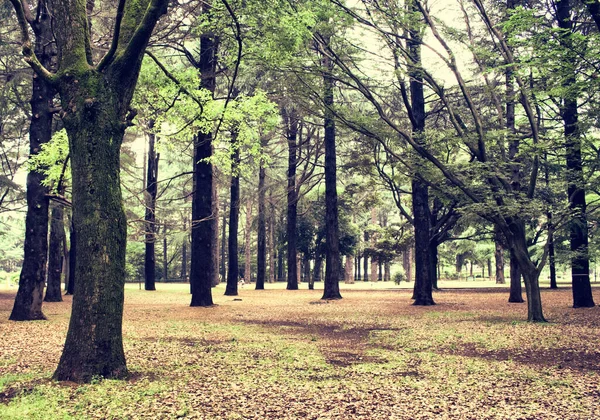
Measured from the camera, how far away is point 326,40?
1500cm

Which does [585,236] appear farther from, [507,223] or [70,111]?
[70,111]

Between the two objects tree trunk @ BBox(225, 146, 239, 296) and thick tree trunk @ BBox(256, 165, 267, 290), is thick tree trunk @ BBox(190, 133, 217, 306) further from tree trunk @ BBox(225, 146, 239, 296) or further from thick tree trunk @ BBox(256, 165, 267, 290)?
thick tree trunk @ BBox(256, 165, 267, 290)

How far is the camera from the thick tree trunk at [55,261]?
67.6 ft

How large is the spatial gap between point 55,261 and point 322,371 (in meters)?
16.7

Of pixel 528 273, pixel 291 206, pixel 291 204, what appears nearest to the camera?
pixel 528 273

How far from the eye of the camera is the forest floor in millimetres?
5633

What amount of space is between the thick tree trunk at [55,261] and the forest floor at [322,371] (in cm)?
763

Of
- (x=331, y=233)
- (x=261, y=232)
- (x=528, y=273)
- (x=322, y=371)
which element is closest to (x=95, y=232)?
(x=322, y=371)

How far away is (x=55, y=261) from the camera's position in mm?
20938

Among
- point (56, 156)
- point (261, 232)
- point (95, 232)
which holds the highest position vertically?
point (56, 156)

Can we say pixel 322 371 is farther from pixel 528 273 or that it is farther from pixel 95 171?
pixel 528 273

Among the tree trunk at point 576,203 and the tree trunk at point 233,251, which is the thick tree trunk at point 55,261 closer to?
the tree trunk at point 233,251

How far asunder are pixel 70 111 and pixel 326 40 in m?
9.60

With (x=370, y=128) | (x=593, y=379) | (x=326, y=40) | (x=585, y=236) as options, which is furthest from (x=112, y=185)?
(x=585, y=236)
